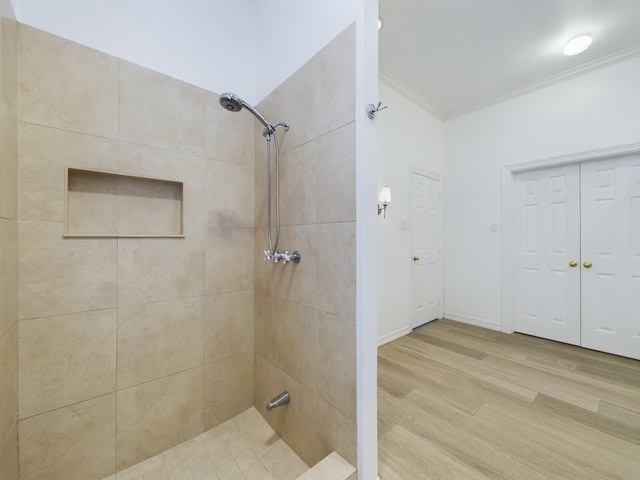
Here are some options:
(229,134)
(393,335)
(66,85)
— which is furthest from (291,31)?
(393,335)

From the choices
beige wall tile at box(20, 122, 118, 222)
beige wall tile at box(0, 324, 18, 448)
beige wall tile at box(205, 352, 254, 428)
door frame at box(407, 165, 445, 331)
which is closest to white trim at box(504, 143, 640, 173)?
door frame at box(407, 165, 445, 331)

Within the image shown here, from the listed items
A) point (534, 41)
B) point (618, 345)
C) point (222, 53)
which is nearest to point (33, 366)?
point (222, 53)

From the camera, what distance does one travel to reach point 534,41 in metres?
2.17

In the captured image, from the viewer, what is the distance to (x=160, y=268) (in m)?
1.35

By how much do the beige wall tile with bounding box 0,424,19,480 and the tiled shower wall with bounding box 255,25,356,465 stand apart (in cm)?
107

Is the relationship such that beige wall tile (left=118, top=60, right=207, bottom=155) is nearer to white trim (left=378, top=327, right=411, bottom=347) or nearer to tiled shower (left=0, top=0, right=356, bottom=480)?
tiled shower (left=0, top=0, right=356, bottom=480)

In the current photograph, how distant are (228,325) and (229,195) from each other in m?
0.87

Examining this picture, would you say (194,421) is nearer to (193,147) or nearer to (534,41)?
(193,147)

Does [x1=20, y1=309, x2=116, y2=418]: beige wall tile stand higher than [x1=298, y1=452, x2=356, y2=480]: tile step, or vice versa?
[x1=20, y1=309, x2=116, y2=418]: beige wall tile

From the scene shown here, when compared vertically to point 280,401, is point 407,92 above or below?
above

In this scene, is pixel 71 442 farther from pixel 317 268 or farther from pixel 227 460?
pixel 317 268

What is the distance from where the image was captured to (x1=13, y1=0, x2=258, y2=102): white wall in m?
1.13

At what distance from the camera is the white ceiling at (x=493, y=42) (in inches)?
73.1

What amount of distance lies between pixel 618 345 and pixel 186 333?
12.8ft
